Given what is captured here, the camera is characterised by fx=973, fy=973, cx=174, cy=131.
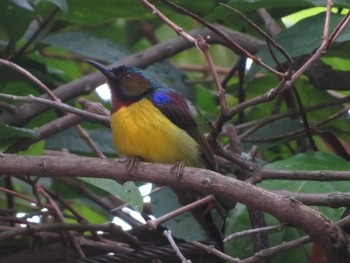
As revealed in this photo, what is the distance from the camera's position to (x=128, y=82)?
363cm

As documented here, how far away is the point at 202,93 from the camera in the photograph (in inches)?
174

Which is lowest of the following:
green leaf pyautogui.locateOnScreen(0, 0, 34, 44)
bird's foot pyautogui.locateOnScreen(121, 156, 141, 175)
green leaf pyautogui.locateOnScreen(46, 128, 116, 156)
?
bird's foot pyautogui.locateOnScreen(121, 156, 141, 175)

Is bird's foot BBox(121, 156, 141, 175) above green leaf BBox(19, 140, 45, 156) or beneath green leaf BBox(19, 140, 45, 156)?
beneath

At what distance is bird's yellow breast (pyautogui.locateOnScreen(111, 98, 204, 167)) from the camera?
3.35 metres

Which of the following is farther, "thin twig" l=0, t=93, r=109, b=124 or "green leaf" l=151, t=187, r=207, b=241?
"green leaf" l=151, t=187, r=207, b=241

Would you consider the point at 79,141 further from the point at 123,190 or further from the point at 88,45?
the point at 123,190

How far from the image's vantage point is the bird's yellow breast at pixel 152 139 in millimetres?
3348

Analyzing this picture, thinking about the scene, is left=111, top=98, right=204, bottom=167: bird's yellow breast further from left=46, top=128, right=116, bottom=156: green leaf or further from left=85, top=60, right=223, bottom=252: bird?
left=46, top=128, right=116, bottom=156: green leaf

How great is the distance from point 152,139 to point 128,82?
1.19 ft

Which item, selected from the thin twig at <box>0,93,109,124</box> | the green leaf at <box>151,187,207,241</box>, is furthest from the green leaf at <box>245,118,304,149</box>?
the thin twig at <box>0,93,109,124</box>

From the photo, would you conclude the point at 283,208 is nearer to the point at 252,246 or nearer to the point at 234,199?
the point at 234,199

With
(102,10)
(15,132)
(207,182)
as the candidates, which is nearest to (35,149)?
(15,132)

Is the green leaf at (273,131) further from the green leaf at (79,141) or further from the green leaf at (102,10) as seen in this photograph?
the green leaf at (102,10)

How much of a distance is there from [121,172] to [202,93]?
66.3 inches
